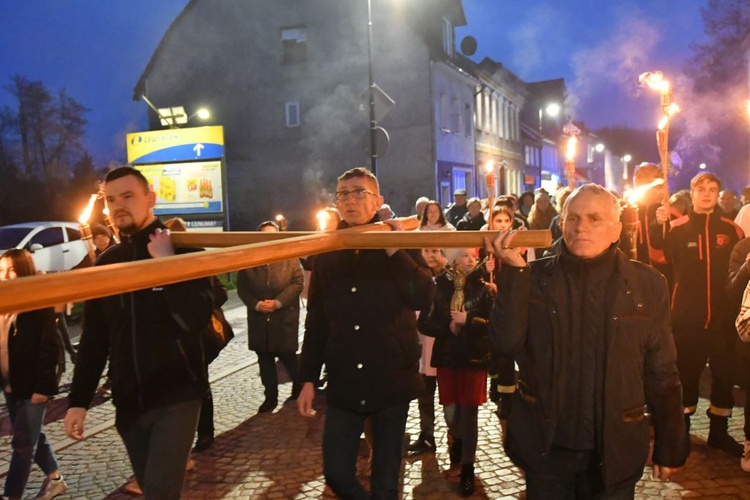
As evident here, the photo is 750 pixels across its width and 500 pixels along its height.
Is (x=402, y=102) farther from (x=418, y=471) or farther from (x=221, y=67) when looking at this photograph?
(x=418, y=471)

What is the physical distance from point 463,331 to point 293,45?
82.3 ft

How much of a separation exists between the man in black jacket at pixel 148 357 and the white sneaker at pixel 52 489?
2075 millimetres

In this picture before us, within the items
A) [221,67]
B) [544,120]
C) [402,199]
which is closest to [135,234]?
[402,199]

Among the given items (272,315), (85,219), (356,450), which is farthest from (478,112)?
(356,450)

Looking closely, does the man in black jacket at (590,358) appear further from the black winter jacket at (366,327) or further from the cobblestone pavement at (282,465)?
the cobblestone pavement at (282,465)

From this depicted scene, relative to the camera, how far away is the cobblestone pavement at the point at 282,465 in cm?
462

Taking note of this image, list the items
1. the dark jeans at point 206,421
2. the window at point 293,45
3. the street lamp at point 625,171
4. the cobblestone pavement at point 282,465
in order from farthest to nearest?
the window at point 293,45, the street lamp at point 625,171, the dark jeans at point 206,421, the cobblestone pavement at point 282,465

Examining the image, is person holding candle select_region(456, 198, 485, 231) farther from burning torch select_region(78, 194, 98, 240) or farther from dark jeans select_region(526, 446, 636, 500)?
dark jeans select_region(526, 446, 636, 500)

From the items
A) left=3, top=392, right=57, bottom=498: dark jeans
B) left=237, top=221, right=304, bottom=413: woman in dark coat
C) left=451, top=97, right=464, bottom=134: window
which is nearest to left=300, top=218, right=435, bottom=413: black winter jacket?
left=3, top=392, right=57, bottom=498: dark jeans

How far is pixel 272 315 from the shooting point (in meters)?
6.78

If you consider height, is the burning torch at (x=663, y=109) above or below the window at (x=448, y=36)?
below

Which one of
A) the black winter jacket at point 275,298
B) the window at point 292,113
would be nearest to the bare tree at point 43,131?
the window at point 292,113

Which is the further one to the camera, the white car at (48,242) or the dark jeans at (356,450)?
the white car at (48,242)

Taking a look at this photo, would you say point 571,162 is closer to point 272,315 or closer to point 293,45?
point 272,315
